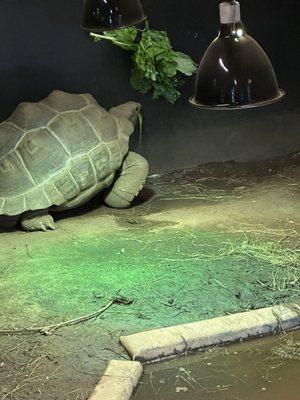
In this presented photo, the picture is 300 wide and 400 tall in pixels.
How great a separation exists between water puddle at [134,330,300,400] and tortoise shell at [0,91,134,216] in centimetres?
264

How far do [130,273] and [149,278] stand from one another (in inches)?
7.2

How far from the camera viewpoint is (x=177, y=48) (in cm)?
725

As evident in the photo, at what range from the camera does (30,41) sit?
667 centimetres

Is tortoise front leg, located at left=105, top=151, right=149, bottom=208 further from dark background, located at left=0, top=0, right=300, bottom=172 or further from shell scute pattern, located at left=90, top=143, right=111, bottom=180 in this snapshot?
dark background, located at left=0, top=0, right=300, bottom=172

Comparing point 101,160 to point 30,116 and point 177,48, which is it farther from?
point 177,48

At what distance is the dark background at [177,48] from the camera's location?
6.68 metres

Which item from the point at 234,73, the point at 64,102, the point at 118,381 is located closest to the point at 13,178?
the point at 64,102

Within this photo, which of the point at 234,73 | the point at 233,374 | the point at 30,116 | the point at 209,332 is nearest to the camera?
the point at 234,73

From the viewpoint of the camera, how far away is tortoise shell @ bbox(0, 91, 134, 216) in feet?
19.5

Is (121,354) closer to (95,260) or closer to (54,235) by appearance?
(95,260)

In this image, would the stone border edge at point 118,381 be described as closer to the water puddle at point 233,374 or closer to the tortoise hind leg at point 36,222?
the water puddle at point 233,374

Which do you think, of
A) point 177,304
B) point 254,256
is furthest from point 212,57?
point 254,256

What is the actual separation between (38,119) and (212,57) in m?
3.96

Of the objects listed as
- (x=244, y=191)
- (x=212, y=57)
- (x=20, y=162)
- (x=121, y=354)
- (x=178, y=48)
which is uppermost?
(x=212, y=57)
